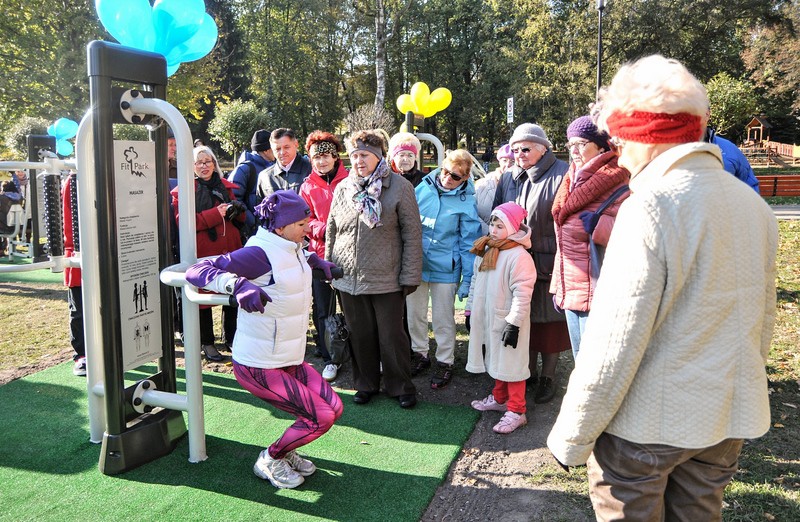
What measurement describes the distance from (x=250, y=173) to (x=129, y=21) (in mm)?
2752

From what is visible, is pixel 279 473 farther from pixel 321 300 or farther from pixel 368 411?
pixel 321 300

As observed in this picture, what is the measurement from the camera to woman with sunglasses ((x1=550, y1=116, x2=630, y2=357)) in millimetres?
3291

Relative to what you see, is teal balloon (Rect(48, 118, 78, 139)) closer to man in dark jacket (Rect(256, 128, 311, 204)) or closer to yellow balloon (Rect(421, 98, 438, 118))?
man in dark jacket (Rect(256, 128, 311, 204))

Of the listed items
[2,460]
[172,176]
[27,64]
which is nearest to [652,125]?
[2,460]

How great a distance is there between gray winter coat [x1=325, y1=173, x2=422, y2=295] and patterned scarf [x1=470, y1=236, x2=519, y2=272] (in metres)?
0.47

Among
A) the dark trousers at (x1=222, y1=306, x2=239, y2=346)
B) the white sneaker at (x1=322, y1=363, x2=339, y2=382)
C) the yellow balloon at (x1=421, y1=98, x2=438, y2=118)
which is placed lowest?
the white sneaker at (x1=322, y1=363, x2=339, y2=382)

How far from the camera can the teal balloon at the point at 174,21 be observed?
11.3 ft

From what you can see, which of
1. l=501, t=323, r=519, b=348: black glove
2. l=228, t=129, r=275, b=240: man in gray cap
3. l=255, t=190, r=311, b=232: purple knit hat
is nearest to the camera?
l=255, t=190, r=311, b=232: purple knit hat

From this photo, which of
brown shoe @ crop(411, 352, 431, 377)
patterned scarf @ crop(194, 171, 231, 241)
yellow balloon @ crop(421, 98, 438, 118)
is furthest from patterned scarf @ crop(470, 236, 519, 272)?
yellow balloon @ crop(421, 98, 438, 118)

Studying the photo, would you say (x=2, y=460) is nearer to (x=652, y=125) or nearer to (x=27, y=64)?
(x=652, y=125)

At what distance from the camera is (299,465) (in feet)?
11.2

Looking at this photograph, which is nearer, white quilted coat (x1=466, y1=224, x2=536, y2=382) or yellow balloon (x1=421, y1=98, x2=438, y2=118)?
white quilted coat (x1=466, y1=224, x2=536, y2=382)

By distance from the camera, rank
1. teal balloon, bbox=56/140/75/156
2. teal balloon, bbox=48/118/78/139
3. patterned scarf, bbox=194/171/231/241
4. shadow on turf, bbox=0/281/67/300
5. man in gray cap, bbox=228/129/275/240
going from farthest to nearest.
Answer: shadow on turf, bbox=0/281/67/300 < teal balloon, bbox=48/118/78/139 < teal balloon, bbox=56/140/75/156 < man in gray cap, bbox=228/129/275/240 < patterned scarf, bbox=194/171/231/241

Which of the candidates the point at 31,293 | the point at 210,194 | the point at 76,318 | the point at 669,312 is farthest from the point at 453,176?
the point at 31,293
